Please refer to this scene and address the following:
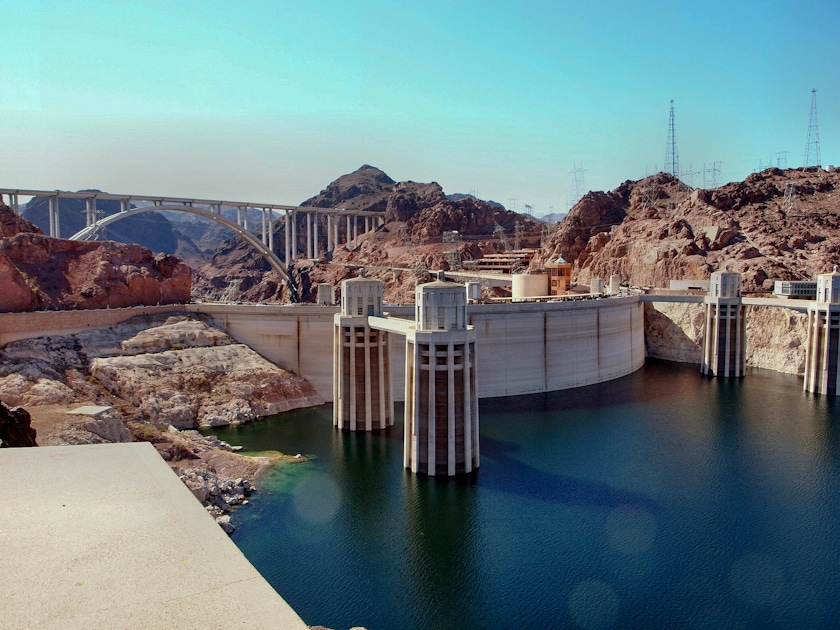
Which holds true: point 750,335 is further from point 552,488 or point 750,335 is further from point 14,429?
point 14,429

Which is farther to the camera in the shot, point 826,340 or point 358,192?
point 358,192

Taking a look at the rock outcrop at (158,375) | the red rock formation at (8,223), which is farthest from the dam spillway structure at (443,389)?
the red rock formation at (8,223)

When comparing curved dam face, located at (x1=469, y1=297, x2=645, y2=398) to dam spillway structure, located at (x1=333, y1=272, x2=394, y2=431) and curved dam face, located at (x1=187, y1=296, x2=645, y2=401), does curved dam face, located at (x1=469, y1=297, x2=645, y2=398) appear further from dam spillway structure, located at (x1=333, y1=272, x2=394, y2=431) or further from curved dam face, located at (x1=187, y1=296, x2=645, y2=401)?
dam spillway structure, located at (x1=333, y1=272, x2=394, y2=431)

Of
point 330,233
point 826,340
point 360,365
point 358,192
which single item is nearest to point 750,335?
point 826,340

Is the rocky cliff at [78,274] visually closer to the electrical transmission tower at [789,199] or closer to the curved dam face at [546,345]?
the curved dam face at [546,345]

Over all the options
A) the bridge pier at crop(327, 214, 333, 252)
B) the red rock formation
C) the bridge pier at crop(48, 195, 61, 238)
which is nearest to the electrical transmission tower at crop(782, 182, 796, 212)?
the bridge pier at crop(327, 214, 333, 252)
